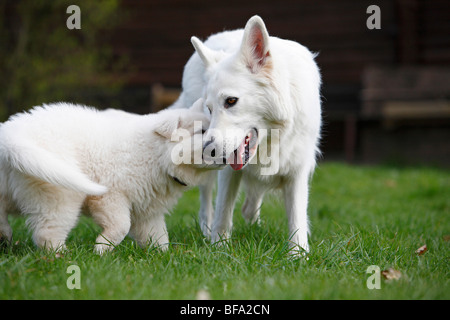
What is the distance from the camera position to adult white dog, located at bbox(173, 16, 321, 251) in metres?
3.04

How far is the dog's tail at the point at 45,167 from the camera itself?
2768 mm

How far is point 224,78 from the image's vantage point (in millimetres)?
3104

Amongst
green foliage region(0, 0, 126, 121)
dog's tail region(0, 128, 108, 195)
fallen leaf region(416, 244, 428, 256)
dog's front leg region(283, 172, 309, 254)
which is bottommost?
fallen leaf region(416, 244, 428, 256)

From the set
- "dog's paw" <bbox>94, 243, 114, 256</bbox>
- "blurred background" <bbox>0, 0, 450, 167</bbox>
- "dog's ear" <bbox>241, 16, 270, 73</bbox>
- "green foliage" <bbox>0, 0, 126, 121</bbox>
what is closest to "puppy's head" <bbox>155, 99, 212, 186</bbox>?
"dog's ear" <bbox>241, 16, 270, 73</bbox>

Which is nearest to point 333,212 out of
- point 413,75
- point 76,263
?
point 76,263

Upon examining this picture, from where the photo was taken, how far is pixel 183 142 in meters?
3.24

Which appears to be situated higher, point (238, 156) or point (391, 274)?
point (238, 156)

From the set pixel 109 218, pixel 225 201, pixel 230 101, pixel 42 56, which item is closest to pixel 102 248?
pixel 109 218

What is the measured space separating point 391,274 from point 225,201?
138 centimetres

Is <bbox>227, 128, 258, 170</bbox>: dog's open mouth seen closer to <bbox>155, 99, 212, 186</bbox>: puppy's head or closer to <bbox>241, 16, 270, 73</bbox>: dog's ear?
<bbox>155, 99, 212, 186</bbox>: puppy's head

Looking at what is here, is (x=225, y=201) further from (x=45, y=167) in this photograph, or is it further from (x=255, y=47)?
(x=45, y=167)

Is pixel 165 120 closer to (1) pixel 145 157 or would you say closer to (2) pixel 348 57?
(1) pixel 145 157

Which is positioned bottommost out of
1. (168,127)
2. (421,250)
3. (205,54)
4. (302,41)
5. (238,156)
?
(421,250)

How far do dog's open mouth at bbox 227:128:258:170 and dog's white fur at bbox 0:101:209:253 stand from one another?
0.29m
